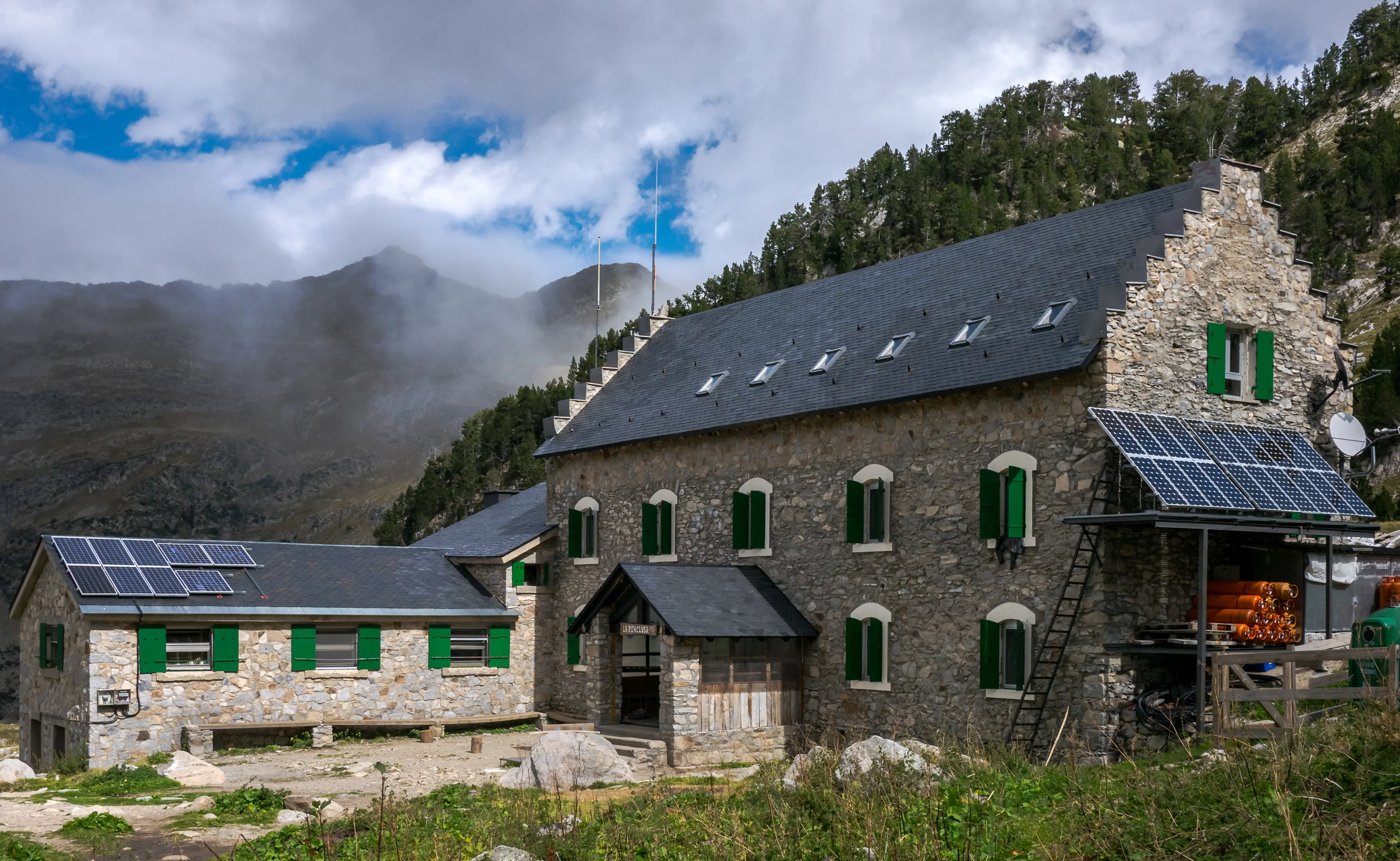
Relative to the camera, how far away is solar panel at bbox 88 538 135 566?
85.5ft

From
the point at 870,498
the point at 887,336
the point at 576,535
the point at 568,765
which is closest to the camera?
the point at 568,765

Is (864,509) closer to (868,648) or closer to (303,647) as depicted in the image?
(868,648)

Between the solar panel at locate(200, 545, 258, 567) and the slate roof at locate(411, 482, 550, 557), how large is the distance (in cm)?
529

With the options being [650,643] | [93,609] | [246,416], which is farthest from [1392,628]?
[246,416]

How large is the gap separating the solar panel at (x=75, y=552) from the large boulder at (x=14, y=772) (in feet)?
14.2

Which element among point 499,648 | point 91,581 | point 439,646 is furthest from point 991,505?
point 91,581

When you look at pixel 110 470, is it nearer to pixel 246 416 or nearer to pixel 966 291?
pixel 246 416

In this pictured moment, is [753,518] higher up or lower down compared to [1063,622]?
higher up

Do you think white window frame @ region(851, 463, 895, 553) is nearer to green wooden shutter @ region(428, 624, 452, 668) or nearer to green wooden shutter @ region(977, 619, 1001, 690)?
green wooden shutter @ region(977, 619, 1001, 690)

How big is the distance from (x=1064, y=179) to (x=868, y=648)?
190 ft

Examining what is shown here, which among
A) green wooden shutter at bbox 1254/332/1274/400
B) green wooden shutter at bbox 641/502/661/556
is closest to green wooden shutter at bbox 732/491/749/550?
green wooden shutter at bbox 641/502/661/556

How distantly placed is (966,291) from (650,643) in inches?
449

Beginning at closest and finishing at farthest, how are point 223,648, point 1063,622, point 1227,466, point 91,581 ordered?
A: point 1227,466 < point 1063,622 < point 91,581 < point 223,648

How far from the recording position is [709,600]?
23.9 meters
